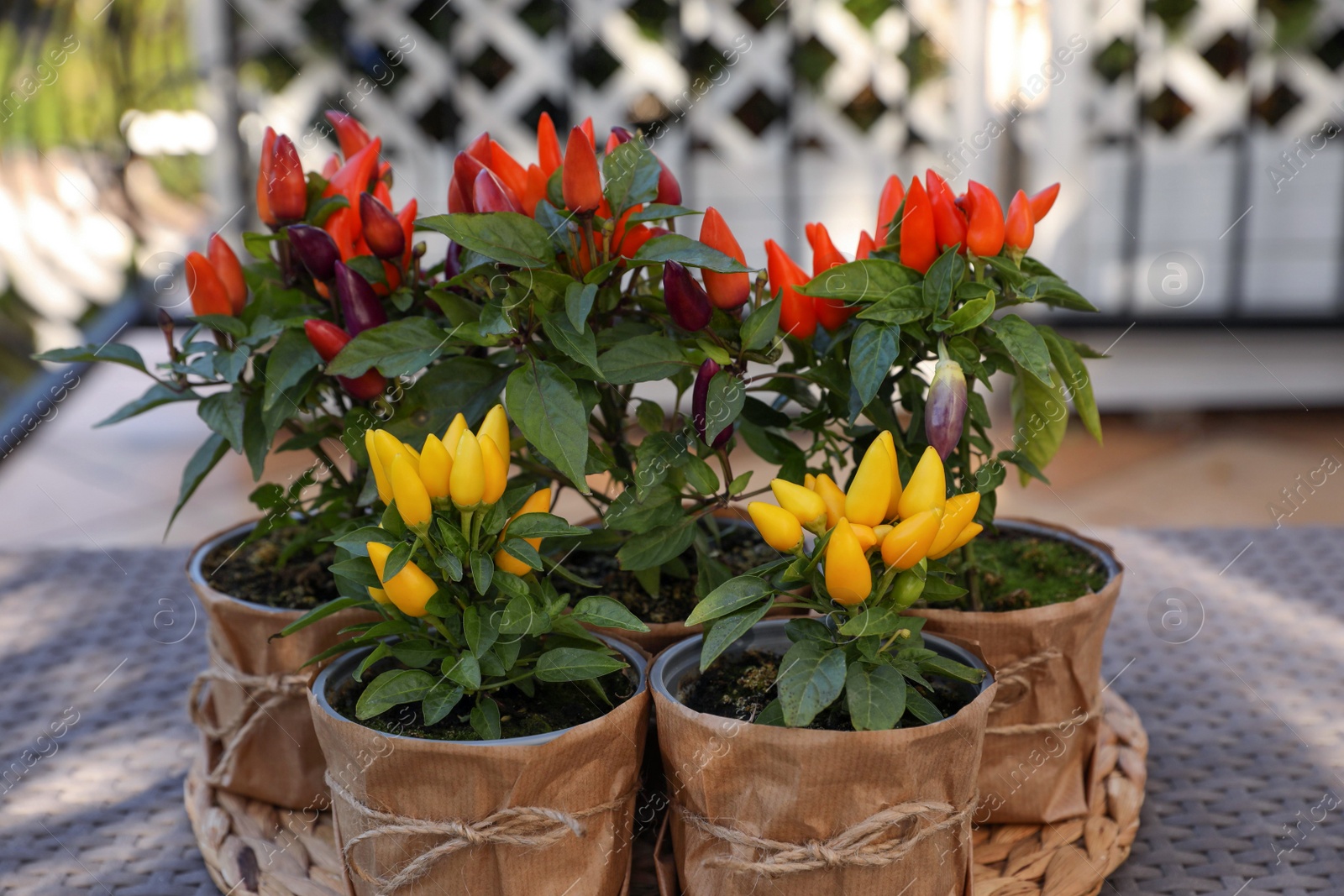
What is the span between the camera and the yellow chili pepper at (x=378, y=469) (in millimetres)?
481

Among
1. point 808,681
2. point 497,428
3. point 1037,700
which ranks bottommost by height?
point 1037,700

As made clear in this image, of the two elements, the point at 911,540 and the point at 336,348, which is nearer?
the point at 911,540

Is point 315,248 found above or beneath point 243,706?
above

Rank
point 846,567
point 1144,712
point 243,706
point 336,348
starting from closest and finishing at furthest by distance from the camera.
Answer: point 846,567 → point 336,348 → point 243,706 → point 1144,712

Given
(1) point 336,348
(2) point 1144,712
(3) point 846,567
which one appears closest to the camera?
(3) point 846,567

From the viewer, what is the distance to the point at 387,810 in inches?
19.6

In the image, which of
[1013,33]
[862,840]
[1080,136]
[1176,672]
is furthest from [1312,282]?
[862,840]

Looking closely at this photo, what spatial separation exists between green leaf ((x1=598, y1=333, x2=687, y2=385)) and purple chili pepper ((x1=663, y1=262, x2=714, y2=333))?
1 cm

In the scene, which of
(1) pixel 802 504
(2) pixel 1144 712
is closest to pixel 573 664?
(1) pixel 802 504

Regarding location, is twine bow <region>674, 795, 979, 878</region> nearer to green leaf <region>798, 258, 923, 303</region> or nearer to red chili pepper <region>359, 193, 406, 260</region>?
green leaf <region>798, 258, 923, 303</region>

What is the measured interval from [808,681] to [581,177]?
0.84 ft

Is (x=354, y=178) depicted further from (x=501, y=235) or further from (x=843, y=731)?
(x=843, y=731)

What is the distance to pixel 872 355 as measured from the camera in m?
0.49

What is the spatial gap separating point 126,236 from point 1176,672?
2.38 meters
